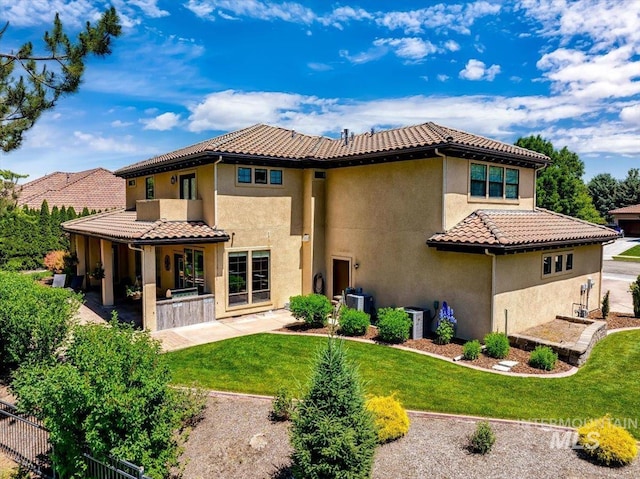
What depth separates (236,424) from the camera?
8.37 meters

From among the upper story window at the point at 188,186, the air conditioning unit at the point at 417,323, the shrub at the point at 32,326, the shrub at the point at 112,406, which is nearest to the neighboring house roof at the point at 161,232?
the upper story window at the point at 188,186

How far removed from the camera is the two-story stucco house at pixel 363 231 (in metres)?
14.0

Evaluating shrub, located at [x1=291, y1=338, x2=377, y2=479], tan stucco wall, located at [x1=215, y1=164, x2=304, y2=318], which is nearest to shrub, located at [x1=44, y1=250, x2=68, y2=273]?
tan stucco wall, located at [x1=215, y1=164, x2=304, y2=318]

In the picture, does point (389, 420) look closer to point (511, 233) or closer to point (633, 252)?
point (511, 233)

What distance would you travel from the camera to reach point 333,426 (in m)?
5.61

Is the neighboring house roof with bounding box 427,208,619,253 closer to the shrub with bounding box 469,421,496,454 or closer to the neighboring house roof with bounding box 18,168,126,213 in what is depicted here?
the shrub with bounding box 469,421,496,454

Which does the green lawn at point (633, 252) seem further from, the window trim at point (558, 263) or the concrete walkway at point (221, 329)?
the concrete walkway at point (221, 329)

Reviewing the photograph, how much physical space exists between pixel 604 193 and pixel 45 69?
254 ft

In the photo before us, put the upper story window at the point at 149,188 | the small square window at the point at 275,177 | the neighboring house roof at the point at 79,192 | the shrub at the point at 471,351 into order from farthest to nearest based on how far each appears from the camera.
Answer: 1. the neighboring house roof at the point at 79,192
2. the upper story window at the point at 149,188
3. the small square window at the point at 275,177
4. the shrub at the point at 471,351

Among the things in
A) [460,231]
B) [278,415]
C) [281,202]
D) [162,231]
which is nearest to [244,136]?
[281,202]

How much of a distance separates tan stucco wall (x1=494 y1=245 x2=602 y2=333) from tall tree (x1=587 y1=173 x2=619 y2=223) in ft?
200

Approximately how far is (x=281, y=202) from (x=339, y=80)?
12501 mm

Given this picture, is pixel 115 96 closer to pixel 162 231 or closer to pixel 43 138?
pixel 43 138

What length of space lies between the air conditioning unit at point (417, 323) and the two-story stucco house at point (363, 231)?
91cm
